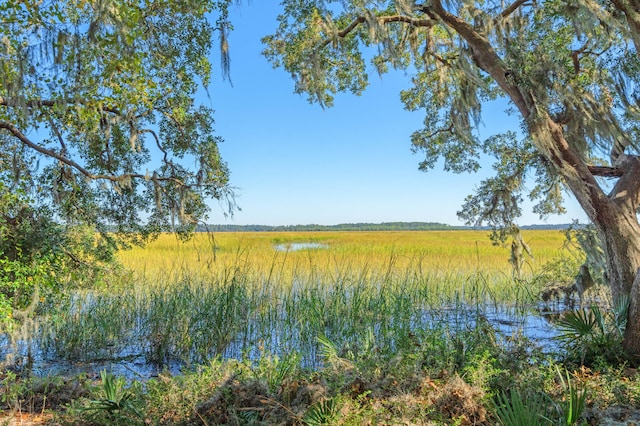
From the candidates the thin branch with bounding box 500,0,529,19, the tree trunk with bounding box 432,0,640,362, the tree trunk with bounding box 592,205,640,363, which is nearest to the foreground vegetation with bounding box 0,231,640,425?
the tree trunk with bounding box 592,205,640,363

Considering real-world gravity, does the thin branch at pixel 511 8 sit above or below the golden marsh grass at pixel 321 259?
above

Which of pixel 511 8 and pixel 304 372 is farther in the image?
pixel 511 8

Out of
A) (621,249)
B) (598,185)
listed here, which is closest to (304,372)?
(621,249)

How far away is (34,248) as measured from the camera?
609cm

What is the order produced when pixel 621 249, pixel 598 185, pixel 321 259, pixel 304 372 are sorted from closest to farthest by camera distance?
pixel 304 372 < pixel 621 249 < pixel 598 185 < pixel 321 259

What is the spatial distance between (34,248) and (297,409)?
4.95 metres

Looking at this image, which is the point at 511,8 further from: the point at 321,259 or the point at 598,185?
the point at 321,259

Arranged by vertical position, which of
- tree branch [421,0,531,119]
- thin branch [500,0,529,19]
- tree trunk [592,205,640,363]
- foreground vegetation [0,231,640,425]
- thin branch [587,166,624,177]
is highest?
thin branch [500,0,529,19]

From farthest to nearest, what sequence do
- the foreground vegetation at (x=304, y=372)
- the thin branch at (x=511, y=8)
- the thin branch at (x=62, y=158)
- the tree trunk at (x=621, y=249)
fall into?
1. the thin branch at (x=511, y=8)
2. the thin branch at (x=62, y=158)
3. the tree trunk at (x=621, y=249)
4. the foreground vegetation at (x=304, y=372)

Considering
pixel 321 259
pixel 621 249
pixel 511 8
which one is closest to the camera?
pixel 621 249

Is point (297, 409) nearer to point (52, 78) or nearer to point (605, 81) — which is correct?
point (52, 78)

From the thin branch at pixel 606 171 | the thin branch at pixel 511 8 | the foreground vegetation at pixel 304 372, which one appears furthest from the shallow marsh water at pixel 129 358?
the thin branch at pixel 511 8

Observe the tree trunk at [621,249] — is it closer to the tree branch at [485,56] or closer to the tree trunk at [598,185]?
the tree trunk at [598,185]

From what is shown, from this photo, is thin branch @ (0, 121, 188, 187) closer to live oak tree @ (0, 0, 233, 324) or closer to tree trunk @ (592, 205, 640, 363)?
live oak tree @ (0, 0, 233, 324)
